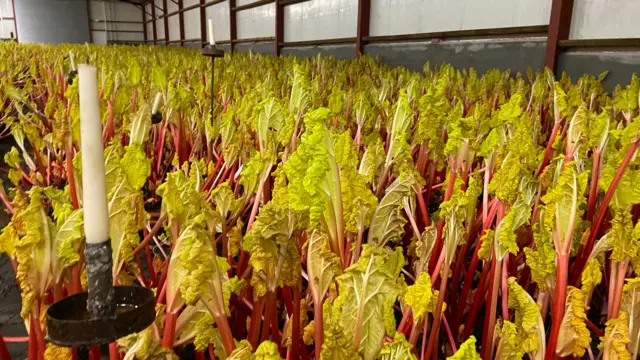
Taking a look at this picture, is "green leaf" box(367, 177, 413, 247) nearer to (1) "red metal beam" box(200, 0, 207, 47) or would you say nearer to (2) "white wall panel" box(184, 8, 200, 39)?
(1) "red metal beam" box(200, 0, 207, 47)

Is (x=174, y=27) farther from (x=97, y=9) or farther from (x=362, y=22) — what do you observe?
(x=362, y=22)

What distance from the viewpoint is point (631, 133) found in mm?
1091

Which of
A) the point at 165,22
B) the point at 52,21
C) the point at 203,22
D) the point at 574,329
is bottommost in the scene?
the point at 574,329

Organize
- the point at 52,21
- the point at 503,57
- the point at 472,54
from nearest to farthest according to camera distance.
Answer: the point at 503,57
the point at 472,54
the point at 52,21

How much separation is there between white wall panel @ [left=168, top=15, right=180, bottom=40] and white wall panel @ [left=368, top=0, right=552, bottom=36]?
12226mm

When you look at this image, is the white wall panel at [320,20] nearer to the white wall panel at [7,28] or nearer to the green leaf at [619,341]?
the green leaf at [619,341]

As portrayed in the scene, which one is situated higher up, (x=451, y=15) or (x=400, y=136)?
(x=451, y=15)

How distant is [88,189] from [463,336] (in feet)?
2.57

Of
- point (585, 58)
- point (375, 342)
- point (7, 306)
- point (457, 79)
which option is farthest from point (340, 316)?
point (585, 58)

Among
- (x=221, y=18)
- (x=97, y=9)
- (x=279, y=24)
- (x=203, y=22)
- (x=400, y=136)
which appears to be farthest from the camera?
(x=97, y=9)

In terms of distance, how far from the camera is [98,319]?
0.45 meters

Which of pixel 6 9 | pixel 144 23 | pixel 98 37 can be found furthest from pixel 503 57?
pixel 6 9

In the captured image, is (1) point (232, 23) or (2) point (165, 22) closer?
(1) point (232, 23)

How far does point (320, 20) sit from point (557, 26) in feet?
15.6
